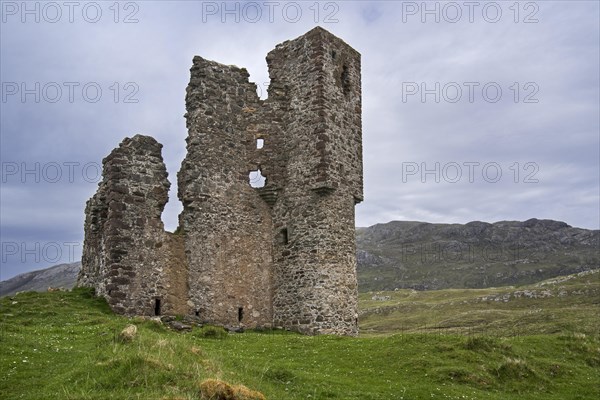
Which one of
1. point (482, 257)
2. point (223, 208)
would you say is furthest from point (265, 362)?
point (482, 257)

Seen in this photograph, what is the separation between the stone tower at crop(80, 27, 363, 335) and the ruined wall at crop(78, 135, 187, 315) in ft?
0.22

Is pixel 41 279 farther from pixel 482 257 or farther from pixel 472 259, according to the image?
pixel 482 257

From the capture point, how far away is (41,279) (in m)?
136

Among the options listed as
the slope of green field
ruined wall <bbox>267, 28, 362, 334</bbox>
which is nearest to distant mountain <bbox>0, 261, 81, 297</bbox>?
the slope of green field

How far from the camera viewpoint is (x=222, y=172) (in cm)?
2969

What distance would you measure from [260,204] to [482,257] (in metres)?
148

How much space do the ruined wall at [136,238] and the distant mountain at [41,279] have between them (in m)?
106

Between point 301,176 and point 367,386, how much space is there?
48.4ft

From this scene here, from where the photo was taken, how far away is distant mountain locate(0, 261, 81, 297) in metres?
129

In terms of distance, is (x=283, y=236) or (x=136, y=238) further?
(x=283, y=236)

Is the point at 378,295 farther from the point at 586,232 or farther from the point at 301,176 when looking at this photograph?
the point at 586,232

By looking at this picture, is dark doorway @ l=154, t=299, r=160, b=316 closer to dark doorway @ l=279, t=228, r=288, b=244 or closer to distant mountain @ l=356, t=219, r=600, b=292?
dark doorway @ l=279, t=228, r=288, b=244

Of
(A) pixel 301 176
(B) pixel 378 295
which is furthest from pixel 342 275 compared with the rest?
(B) pixel 378 295

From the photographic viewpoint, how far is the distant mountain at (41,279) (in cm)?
12873
